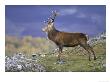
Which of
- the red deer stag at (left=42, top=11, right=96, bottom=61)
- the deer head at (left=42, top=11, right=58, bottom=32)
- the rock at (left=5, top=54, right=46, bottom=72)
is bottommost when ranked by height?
the rock at (left=5, top=54, right=46, bottom=72)

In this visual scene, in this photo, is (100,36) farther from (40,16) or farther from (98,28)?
(40,16)

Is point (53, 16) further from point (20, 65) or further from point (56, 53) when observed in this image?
point (20, 65)

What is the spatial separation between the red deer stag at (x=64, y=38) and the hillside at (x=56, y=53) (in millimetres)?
36

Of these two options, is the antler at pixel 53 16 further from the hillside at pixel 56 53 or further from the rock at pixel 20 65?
the rock at pixel 20 65

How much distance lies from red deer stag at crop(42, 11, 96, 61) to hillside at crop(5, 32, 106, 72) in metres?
0.04

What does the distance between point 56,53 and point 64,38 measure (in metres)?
0.15

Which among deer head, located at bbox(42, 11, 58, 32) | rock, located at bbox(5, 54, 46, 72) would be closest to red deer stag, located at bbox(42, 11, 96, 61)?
deer head, located at bbox(42, 11, 58, 32)

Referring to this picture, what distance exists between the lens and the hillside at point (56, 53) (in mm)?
2637

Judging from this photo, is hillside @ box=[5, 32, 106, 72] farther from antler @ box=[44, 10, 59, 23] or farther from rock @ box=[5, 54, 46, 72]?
antler @ box=[44, 10, 59, 23]

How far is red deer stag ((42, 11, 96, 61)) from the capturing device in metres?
2.66

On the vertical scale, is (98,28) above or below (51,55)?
above
